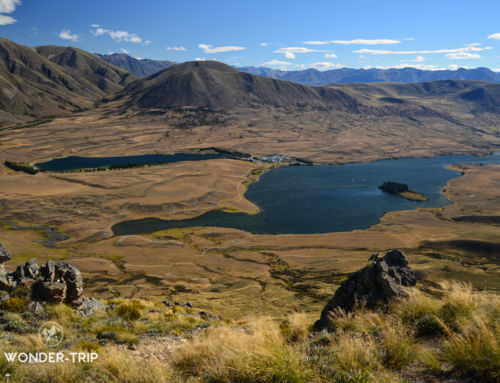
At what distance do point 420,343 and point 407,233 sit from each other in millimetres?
69163

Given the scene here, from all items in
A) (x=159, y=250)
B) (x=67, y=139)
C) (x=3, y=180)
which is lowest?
(x=159, y=250)

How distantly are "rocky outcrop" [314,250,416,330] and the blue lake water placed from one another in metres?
52.5

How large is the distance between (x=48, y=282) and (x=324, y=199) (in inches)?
3490

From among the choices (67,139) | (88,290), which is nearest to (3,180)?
(88,290)

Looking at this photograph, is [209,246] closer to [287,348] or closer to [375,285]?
[375,285]

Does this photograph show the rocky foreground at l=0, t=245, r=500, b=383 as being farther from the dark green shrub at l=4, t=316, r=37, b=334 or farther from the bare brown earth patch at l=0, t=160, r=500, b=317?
the bare brown earth patch at l=0, t=160, r=500, b=317

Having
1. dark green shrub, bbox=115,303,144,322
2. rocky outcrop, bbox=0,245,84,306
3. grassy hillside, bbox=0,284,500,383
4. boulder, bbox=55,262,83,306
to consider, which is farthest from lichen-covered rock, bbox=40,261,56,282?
grassy hillside, bbox=0,284,500,383

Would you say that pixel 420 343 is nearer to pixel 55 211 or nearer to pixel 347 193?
pixel 55 211

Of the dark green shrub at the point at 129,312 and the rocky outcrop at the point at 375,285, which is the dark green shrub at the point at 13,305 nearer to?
the dark green shrub at the point at 129,312

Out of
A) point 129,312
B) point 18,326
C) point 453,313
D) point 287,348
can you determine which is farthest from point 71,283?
point 453,313

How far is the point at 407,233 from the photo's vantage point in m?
71.7

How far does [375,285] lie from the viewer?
20250 mm

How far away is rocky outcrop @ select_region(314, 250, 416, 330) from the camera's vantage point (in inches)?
741

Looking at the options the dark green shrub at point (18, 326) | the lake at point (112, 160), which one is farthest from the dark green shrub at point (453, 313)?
the lake at point (112, 160)
